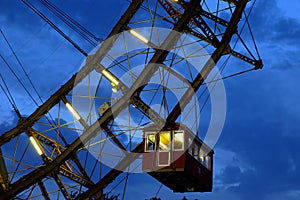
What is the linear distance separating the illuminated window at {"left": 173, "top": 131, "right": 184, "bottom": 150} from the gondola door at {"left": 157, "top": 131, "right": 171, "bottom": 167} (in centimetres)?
30

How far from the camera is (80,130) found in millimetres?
29109

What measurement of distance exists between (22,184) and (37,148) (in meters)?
2.19

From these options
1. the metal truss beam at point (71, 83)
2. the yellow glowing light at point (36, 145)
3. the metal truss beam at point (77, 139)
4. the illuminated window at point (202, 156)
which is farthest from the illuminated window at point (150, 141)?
the yellow glowing light at point (36, 145)

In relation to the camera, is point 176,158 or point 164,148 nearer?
point 176,158

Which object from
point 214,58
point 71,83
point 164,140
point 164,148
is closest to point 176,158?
point 164,148

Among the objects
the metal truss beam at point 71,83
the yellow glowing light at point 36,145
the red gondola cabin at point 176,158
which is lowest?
the red gondola cabin at point 176,158

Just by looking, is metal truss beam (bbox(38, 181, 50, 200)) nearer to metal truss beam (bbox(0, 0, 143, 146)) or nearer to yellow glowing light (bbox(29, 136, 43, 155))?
yellow glowing light (bbox(29, 136, 43, 155))

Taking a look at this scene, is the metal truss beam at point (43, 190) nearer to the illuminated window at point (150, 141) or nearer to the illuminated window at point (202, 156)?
the illuminated window at point (150, 141)

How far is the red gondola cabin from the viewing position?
83.7ft

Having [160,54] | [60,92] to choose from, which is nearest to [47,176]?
[60,92]

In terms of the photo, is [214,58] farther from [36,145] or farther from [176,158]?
[36,145]

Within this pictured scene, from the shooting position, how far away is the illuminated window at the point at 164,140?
2638 cm

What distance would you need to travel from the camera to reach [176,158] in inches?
1001

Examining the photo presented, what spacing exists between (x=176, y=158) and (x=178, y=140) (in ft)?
3.08
